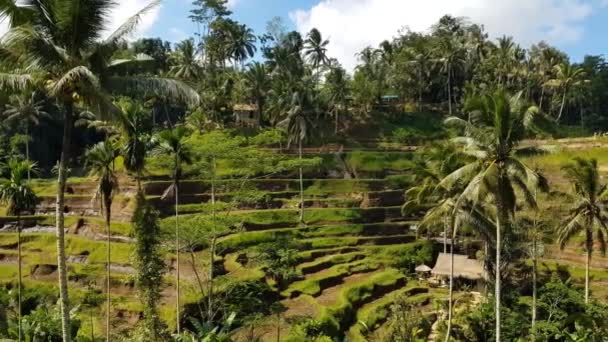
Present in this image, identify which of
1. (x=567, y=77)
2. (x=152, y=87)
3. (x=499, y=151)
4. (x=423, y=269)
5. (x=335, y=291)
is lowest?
(x=335, y=291)

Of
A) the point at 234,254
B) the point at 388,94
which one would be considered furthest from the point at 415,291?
A: the point at 388,94

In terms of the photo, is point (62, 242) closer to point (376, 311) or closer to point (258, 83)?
point (376, 311)

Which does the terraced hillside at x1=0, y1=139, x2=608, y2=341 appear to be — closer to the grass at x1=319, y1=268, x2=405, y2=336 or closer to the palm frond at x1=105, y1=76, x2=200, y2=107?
the grass at x1=319, y1=268, x2=405, y2=336

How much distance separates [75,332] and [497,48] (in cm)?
7312

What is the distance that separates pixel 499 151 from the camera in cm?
2184

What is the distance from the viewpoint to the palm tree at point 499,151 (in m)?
21.7

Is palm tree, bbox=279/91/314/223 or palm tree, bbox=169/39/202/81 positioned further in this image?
palm tree, bbox=169/39/202/81

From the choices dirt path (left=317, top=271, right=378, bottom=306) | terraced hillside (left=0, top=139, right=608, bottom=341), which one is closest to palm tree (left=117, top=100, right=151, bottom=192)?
terraced hillside (left=0, top=139, right=608, bottom=341)

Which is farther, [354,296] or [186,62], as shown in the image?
[186,62]

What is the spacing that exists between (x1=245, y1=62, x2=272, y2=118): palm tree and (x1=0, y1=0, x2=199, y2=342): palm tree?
52200 millimetres

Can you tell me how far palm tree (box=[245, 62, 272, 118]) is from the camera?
64.1 metres

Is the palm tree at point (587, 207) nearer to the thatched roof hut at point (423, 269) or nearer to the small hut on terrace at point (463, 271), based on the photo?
the small hut on terrace at point (463, 271)

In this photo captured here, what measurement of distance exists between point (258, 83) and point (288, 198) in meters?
18.5

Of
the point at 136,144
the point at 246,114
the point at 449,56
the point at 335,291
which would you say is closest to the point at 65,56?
the point at 136,144
